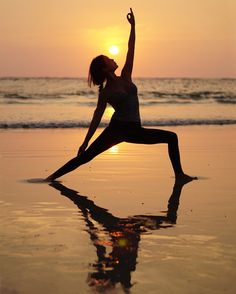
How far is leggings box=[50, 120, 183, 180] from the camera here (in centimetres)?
814

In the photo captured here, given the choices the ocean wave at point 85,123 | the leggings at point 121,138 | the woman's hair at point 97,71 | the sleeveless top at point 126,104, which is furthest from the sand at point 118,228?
the ocean wave at point 85,123

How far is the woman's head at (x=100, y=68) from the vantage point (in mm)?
7484

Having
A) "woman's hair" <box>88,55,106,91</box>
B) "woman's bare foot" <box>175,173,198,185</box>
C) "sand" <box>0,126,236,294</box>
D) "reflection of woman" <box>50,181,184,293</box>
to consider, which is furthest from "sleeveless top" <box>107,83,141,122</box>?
"reflection of woman" <box>50,181,184,293</box>

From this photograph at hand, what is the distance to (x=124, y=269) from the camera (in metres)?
4.28

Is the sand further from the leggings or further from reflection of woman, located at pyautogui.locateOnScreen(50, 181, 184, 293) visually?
the leggings

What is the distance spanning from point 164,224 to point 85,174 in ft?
11.6

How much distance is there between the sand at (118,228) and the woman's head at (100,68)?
132 centimetres

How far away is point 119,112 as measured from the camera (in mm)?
8078

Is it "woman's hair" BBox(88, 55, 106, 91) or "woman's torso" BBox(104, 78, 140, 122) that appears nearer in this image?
"woman's hair" BBox(88, 55, 106, 91)

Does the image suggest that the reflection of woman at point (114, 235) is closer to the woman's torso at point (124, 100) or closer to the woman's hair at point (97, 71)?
the woman's torso at point (124, 100)

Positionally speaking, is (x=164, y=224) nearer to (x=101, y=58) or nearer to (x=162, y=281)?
(x=162, y=281)

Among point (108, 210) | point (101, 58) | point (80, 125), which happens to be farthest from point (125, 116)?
point (80, 125)

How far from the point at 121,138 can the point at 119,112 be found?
0.34 m

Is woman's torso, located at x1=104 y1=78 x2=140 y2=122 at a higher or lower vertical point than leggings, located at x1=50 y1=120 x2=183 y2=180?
higher
